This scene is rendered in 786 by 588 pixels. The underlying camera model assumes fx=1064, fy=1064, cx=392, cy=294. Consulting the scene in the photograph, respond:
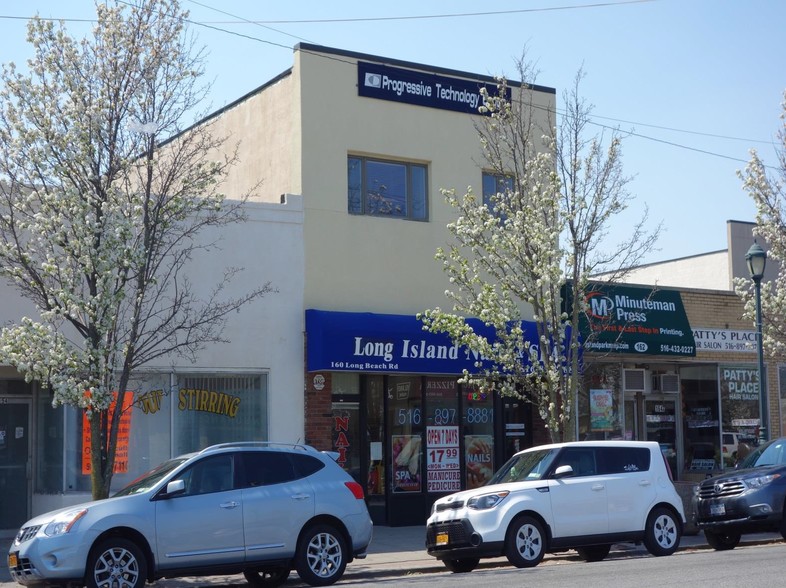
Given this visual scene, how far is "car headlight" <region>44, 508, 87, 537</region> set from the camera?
11.8m

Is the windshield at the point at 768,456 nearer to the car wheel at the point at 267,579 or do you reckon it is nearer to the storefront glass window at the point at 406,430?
the storefront glass window at the point at 406,430

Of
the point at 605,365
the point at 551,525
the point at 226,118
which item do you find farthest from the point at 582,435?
the point at 226,118

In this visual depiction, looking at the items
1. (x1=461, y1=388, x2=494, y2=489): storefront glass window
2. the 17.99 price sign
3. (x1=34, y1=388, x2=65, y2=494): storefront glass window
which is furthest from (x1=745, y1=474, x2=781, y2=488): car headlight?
(x1=34, y1=388, x2=65, y2=494): storefront glass window

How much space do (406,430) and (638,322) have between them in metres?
5.76

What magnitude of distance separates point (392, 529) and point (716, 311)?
9797 millimetres

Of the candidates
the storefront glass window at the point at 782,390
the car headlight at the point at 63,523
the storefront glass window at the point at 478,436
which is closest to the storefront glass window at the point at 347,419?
the storefront glass window at the point at 478,436

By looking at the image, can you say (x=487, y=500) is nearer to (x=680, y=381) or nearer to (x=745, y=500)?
(x=745, y=500)

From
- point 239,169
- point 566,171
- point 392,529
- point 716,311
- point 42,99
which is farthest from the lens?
point 716,311

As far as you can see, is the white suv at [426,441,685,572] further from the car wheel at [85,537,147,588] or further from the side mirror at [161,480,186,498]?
the car wheel at [85,537,147,588]

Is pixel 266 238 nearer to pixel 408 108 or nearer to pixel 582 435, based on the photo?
pixel 408 108

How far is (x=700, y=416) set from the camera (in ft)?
82.2

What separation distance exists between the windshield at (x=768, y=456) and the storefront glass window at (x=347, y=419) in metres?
6.89

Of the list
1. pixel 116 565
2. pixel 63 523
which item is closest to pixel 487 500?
pixel 116 565

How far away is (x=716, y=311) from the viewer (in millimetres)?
24719
